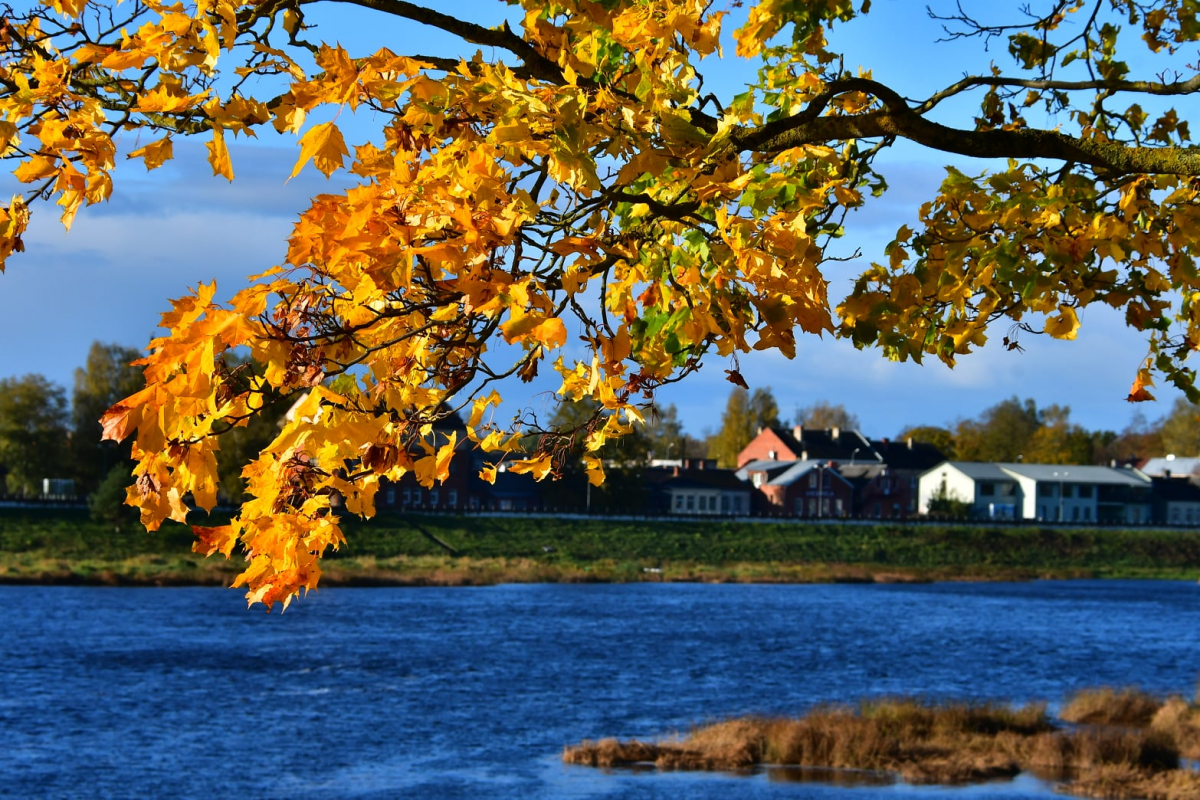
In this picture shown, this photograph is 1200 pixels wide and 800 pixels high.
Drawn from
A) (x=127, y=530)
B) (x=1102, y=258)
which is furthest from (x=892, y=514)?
(x=1102, y=258)

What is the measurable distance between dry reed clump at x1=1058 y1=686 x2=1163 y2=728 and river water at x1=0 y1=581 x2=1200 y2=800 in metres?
2.25

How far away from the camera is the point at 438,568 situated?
59625mm

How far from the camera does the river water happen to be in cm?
2167

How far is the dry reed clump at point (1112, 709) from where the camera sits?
2656 centimetres

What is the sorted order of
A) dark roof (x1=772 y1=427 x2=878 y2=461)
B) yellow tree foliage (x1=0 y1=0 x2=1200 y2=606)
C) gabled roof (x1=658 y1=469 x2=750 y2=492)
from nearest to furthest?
yellow tree foliage (x1=0 y1=0 x2=1200 y2=606) → gabled roof (x1=658 y1=469 x2=750 y2=492) → dark roof (x1=772 y1=427 x2=878 y2=461)

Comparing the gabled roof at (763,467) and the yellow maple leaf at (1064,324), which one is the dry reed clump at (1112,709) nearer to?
the yellow maple leaf at (1064,324)

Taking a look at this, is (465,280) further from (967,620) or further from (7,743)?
(967,620)

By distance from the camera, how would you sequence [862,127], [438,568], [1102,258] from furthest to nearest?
[438,568] → [1102,258] → [862,127]

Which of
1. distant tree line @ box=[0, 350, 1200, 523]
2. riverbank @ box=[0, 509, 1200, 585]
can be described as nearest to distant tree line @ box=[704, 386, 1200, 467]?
distant tree line @ box=[0, 350, 1200, 523]

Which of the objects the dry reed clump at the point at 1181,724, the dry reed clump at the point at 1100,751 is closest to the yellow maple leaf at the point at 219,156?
the dry reed clump at the point at 1100,751

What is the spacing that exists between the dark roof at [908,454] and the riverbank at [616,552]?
2552 cm

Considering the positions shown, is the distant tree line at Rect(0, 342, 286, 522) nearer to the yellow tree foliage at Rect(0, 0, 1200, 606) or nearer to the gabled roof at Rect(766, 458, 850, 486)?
the gabled roof at Rect(766, 458, 850, 486)

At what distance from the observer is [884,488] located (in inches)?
3925

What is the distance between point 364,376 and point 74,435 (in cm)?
7771
